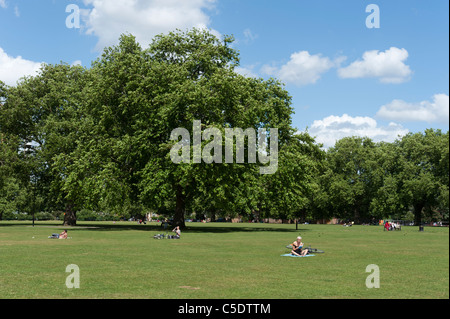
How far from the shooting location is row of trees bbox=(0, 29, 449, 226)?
50.8 meters

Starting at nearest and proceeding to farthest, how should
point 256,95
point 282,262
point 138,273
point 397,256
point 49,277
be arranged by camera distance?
point 49,277 → point 138,273 → point 282,262 → point 397,256 → point 256,95

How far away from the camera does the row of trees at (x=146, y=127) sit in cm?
5084

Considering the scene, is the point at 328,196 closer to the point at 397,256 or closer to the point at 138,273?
the point at 397,256

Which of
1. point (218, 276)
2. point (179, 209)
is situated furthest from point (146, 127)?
point (218, 276)

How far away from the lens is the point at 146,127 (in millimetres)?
54844

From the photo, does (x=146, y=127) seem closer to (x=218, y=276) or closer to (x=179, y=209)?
(x=179, y=209)

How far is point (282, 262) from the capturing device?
21938 millimetres

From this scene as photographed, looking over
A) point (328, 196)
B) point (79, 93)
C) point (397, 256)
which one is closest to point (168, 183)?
point (79, 93)

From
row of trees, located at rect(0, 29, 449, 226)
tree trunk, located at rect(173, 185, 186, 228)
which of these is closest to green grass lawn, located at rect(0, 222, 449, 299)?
row of trees, located at rect(0, 29, 449, 226)

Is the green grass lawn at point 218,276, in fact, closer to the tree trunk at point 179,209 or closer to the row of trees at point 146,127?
the row of trees at point 146,127

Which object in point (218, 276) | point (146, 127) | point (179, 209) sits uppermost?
point (146, 127)

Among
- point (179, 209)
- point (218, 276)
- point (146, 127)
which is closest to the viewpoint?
point (218, 276)

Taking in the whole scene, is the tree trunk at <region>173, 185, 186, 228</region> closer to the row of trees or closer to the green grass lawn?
the row of trees

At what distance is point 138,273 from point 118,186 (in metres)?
34.5
